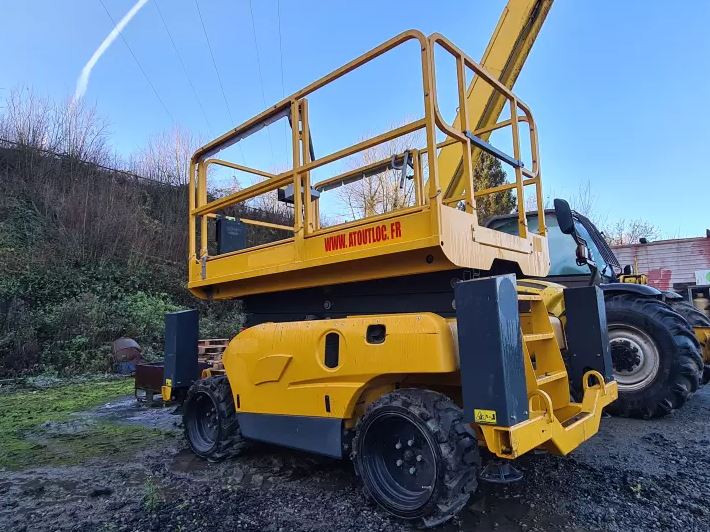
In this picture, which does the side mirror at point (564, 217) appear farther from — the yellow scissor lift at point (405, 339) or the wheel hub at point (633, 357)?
the wheel hub at point (633, 357)

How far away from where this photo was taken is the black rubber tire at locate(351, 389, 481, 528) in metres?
2.62

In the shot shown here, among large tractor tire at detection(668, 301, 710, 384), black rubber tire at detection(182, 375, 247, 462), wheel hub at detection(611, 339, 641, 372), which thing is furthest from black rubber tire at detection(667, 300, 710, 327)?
black rubber tire at detection(182, 375, 247, 462)

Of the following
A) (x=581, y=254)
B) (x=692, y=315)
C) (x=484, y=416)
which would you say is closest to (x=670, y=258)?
(x=692, y=315)

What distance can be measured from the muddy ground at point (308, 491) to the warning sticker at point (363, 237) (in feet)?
5.36

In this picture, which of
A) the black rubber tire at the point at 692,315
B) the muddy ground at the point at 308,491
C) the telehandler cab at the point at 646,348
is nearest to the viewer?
the muddy ground at the point at 308,491

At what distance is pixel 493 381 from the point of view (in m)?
2.51

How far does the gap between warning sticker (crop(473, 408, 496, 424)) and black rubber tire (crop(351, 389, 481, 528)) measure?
5.8 inches

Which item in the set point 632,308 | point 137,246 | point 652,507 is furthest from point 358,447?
point 137,246

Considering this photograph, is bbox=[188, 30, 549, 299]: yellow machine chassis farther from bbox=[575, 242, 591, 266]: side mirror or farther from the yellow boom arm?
the yellow boom arm

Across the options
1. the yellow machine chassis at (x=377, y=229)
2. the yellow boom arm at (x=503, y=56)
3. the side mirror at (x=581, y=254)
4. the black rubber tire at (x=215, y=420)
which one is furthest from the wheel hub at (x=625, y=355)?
the black rubber tire at (x=215, y=420)

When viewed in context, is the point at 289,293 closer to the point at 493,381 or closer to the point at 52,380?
the point at 493,381

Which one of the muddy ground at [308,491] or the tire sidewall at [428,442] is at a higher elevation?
the tire sidewall at [428,442]

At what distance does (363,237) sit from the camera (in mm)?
3246

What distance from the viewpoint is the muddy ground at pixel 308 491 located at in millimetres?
2922
